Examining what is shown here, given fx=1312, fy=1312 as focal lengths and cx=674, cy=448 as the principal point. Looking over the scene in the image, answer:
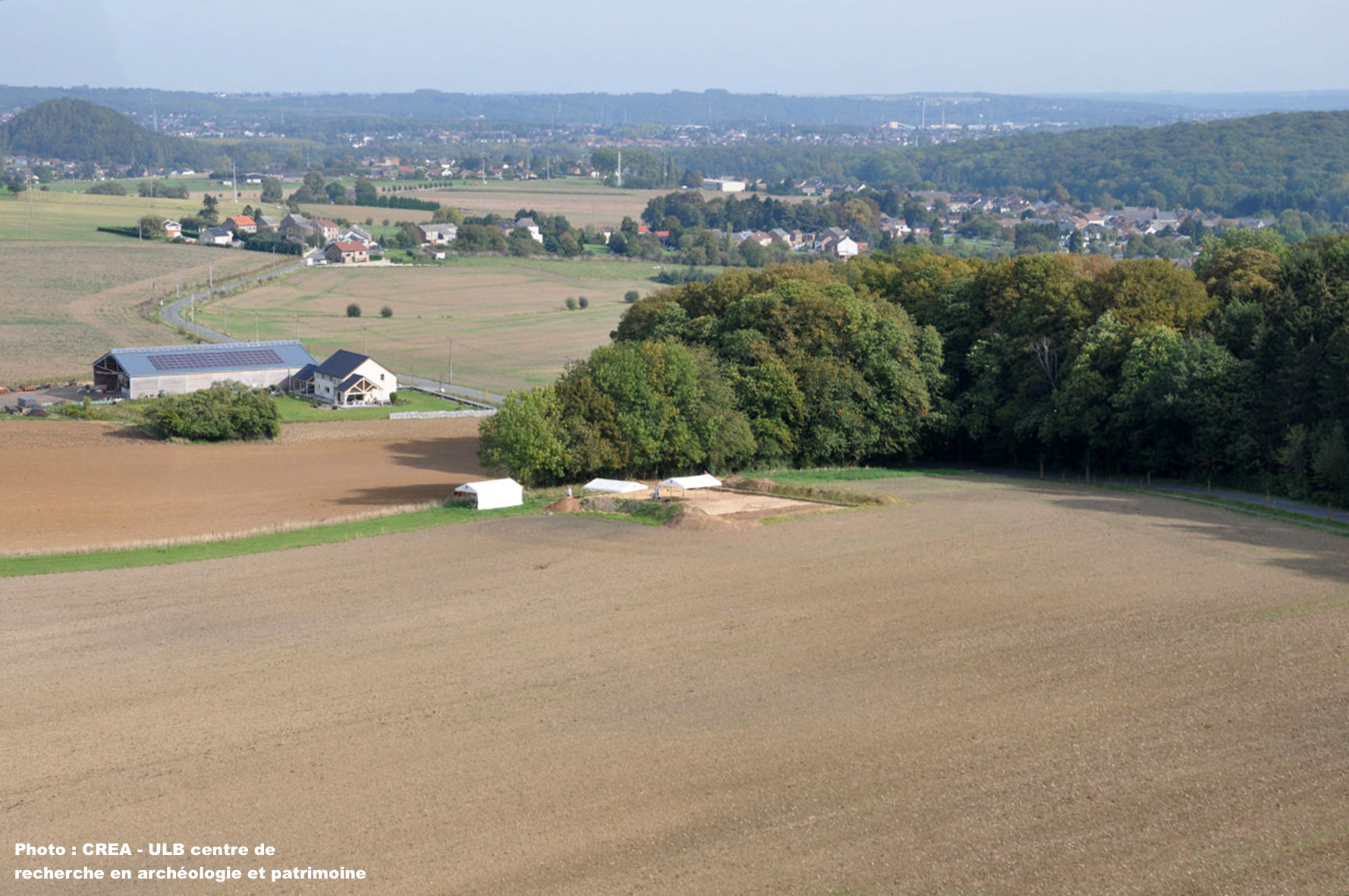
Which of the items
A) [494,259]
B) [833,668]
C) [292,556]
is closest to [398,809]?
[833,668]

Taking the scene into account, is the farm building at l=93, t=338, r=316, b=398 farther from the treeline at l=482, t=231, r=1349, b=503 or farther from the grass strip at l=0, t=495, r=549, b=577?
the grass strip at l=0, t=495, r=549, b=577

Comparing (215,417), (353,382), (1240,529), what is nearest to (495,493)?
(215,417)

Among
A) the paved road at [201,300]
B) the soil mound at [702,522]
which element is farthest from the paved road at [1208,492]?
the paved road at [201,300]

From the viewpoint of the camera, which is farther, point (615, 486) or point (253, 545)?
point (615, 486)

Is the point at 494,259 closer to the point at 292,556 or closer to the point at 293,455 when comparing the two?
the point at 293,455

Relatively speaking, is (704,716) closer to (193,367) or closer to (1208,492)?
(1208,492)
